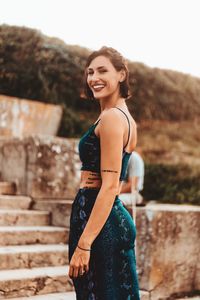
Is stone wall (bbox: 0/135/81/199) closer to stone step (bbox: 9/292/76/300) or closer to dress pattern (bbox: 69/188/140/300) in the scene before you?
stone step (bbox: 9/292/76/300)

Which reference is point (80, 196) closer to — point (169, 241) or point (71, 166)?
point (169, 241)

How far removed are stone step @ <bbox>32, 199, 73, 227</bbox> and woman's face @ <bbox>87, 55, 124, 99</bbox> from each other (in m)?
2.88

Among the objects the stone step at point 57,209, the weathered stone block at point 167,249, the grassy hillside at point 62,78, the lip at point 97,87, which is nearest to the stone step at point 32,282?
the weathered stone block at point 167,249

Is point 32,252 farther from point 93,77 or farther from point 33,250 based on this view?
point 93,77

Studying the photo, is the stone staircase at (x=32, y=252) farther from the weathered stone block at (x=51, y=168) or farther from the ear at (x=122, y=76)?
the ear at (x=122, y=76)

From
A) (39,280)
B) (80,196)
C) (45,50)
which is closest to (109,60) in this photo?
(80,196)

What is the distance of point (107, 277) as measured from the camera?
A: 2.31 metres

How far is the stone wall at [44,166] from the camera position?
5.66 meters

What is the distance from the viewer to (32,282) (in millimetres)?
4109

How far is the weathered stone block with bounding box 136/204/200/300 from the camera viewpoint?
4340 mm

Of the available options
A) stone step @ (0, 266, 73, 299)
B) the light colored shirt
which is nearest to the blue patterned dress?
stone step @ (0, 266, 73, 299)

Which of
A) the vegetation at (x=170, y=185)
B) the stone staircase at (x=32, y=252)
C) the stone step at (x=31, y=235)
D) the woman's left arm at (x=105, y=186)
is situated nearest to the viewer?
the woman's left arm at (x=105, y=186)

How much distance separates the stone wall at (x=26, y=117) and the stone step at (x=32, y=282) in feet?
14.8

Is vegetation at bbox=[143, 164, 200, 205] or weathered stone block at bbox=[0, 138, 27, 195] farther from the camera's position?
vegetation at bbox=[143, 164, 200, 205]
